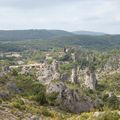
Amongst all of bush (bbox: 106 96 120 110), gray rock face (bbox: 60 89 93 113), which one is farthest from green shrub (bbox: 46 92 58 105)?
bush (bbox: 106 96 120 110)

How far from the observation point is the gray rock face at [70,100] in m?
52.1

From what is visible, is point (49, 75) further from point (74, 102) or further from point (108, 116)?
point (108, 116)

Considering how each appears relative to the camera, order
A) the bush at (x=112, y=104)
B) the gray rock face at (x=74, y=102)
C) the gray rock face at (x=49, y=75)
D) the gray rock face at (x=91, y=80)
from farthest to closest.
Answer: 1. the gray rock face at (x=91, y=80)
2. the gray rock face at (x=49, y=75)
3. the bush at (x=112, y=104)
4. the gray rock face at (x=74, y=102)

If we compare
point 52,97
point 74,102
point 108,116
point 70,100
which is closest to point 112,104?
point 74,102

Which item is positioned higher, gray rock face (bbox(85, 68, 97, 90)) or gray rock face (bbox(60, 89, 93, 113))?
gray rock face (bbox(60, 89, 93, 113))

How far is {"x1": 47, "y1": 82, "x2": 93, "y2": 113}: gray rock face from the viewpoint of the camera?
2052 inches

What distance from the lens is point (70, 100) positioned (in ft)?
174

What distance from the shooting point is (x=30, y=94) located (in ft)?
177

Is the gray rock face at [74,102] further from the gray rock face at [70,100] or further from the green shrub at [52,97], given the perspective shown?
the green shrub at [52,97]

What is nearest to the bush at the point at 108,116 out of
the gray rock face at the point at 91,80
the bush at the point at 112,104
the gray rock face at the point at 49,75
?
the bush at the point at 112,104

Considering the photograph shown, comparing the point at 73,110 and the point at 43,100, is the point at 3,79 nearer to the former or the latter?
the point at 43,100

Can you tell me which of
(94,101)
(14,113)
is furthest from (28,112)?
(94,101)

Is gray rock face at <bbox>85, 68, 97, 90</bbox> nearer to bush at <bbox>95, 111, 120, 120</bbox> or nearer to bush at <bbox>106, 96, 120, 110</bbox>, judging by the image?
bush at <bbox>106, 96, 120, 110</bbox>

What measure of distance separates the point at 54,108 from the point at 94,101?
11295mm
